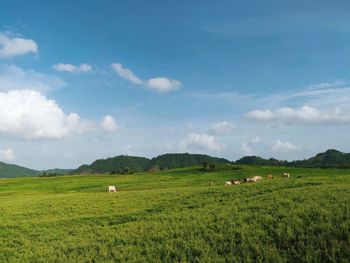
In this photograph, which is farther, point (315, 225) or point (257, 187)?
point (257, 187)

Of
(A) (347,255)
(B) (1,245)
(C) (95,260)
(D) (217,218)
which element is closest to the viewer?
(A) (347,255)

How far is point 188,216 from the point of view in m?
25.3

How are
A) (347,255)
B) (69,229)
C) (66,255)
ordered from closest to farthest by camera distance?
(347,255) < (66,255) < (69,229)

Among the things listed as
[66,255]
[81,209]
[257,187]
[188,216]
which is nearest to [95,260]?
[66,255]

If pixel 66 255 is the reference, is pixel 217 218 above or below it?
above

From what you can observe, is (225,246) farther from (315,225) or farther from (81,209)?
(81,209)

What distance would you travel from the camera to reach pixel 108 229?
84.4 feet

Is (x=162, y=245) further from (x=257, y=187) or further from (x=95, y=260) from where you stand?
(x=257, y=187)

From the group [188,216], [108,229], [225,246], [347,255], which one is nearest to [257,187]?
[188,216]

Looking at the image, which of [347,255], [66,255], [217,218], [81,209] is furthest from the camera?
[81,209]

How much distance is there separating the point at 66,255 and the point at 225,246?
365 inches

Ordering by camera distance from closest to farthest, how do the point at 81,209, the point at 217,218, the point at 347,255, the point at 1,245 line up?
the point at 347,255
the point at 217,218
the point at 1,245
the point at 81,209

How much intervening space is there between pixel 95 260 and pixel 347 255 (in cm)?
1225

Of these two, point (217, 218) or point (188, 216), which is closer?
point (217, 218)
